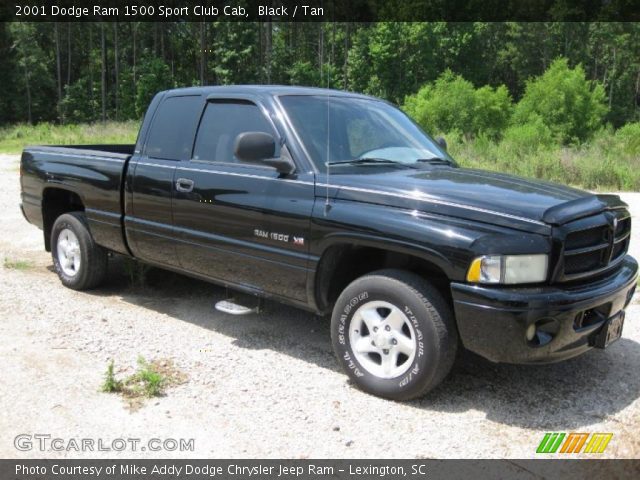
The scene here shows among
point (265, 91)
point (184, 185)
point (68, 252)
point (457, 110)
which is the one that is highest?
point (457, 110)

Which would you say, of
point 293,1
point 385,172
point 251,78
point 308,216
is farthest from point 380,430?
point 251,78

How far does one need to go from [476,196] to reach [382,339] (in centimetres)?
105

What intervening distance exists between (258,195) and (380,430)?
1807 mm

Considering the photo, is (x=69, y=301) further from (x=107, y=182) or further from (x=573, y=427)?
(x=573, y=427)

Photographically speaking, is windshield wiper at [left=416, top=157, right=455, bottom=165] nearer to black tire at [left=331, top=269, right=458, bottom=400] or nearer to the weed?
black tire at [left=331, top=269, right=458, bottom=400]

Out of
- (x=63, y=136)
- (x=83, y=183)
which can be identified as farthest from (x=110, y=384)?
(x=63, y=136)

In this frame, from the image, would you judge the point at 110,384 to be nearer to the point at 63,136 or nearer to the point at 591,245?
the point at 591,245

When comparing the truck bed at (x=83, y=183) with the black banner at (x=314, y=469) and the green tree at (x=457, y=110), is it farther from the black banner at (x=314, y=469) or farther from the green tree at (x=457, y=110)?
the green tree at (x=457, y=110)

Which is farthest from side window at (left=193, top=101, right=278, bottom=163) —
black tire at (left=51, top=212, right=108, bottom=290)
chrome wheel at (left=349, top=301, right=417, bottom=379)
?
black tire at (left=51, top=212, right=108, bottom=290)

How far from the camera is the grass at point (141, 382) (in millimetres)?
3934

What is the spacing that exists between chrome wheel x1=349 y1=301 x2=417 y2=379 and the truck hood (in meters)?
0.68

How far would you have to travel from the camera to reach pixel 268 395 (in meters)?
3.98

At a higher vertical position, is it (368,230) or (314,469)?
(368,230)

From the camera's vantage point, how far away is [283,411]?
376 cm
